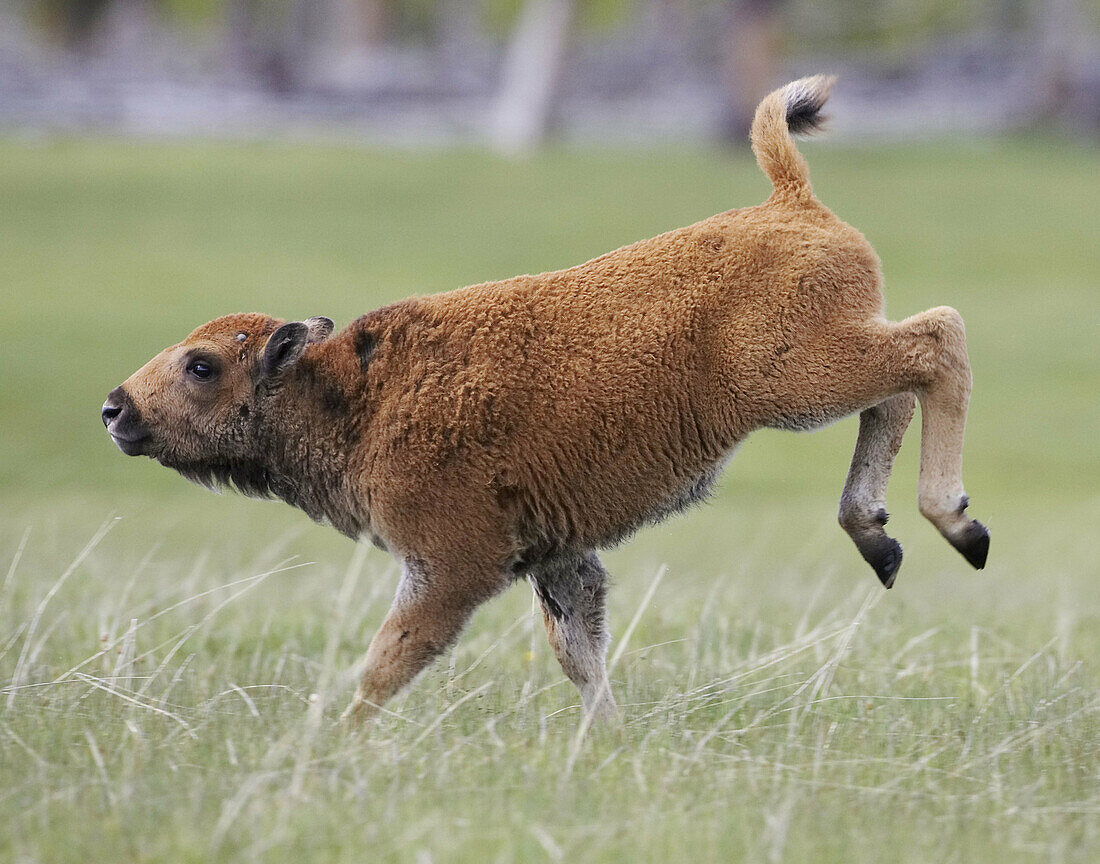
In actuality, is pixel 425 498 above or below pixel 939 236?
above

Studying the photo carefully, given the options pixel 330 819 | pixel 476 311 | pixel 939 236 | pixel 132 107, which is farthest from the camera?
pixel 132 107

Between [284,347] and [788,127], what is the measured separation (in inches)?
87.4

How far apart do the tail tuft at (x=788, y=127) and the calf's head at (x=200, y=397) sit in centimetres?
192

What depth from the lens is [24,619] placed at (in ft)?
23.4

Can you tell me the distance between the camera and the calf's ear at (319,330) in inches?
232

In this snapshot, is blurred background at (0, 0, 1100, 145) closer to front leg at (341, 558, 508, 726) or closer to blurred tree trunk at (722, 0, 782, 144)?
blurred tree trunk at (722, 0, 782, 144)

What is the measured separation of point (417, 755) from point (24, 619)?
308 cm

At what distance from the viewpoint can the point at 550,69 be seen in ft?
115

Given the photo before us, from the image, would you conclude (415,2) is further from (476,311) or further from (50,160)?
(476,311)

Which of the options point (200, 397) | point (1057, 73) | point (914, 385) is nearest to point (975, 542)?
point (914, 385)

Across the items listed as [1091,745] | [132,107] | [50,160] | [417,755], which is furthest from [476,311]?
A: [132,107]

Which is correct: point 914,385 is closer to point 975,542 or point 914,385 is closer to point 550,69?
point 975,542

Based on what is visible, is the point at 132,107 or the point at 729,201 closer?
the point at 729,201

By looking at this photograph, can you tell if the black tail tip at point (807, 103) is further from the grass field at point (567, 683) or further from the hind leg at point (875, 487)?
the grass field at point (567, 683)
